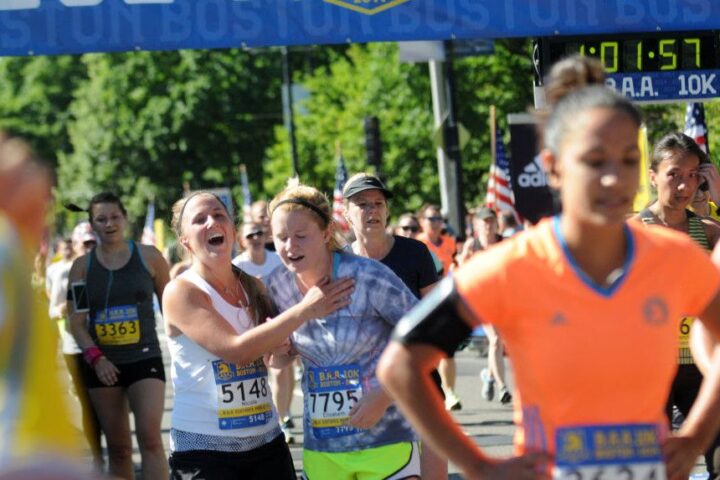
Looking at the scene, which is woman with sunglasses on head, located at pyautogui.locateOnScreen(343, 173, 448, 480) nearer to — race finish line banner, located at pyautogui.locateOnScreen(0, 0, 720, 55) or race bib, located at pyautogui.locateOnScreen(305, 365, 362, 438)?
race bib, located at pyautogui.locateOnScreen(305, 365, 362, 438)

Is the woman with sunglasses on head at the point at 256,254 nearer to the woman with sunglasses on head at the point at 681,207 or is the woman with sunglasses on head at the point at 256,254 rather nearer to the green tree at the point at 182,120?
the woman with sunglasses on head at the point at 681,207

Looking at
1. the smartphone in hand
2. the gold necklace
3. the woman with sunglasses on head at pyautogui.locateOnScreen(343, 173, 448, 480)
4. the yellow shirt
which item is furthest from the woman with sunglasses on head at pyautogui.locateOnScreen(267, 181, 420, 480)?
the smartphone in hand

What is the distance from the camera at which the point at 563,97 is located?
360cm

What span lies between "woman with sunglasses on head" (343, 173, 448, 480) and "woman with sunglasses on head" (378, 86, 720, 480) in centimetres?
362

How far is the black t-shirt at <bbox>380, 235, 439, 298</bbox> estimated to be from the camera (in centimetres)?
731

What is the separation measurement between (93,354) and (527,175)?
11.0m

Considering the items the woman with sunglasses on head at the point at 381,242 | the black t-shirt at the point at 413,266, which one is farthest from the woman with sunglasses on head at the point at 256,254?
the black t-shirt at the point at 413,266

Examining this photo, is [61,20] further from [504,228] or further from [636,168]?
[504,228]

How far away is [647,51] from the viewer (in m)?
10.2

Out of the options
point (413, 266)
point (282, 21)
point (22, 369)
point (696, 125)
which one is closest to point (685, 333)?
point (413, 266)

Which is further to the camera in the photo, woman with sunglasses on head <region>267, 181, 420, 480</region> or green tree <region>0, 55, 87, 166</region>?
green tree <region>0, 55, 87, 166</region>

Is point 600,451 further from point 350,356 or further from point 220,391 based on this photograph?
point 220,391

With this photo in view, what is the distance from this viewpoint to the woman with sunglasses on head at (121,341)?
8414mm

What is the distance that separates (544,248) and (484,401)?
1093 centimetres
